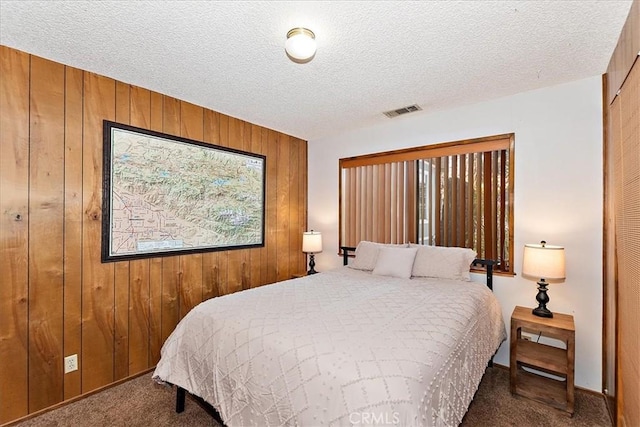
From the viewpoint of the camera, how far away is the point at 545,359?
225cm

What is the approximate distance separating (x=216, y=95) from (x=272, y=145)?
117 cm

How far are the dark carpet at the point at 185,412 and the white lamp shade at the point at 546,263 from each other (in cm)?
95

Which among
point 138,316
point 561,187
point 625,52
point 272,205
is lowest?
point 138,316

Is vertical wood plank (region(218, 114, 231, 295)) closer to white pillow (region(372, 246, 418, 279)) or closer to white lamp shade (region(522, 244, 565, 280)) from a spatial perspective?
white pillow (region(372, 246, 418, 279))

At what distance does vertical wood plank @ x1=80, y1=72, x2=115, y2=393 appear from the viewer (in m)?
2.32

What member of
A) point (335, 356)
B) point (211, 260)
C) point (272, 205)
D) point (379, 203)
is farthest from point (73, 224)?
point (379, 203)

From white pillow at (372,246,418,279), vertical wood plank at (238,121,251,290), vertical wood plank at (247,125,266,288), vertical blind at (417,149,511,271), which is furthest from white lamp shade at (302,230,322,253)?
vertical blind at (417,149,511,271)

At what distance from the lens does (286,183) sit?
411cm

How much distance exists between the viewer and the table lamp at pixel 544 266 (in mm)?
2236

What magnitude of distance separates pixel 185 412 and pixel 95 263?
1345 millimetres

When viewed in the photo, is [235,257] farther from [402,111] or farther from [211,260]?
[402,111]

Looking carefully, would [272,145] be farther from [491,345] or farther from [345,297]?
[491,345]

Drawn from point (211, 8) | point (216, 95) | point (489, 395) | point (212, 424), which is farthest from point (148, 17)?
point (489, 395)

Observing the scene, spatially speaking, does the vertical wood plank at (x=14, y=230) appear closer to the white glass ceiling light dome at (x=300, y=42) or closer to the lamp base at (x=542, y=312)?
the white glass ceiling light dome at (x=300, y=42)
